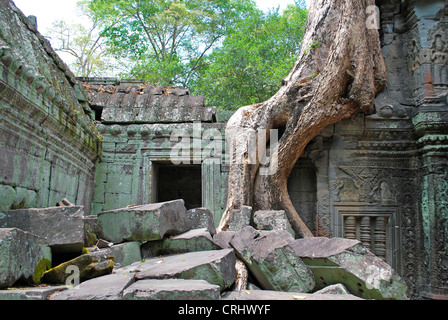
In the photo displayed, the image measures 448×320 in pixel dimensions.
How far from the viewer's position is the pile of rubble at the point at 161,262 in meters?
2.10

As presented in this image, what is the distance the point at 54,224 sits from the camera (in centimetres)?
270

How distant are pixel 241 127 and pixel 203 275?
10.9 ft

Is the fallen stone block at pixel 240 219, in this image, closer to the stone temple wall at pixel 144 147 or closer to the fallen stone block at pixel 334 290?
the stone temple wall at pixel 144 147

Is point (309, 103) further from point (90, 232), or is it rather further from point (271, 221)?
point (90, 232)

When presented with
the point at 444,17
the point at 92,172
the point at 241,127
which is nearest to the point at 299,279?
the point at 241,127

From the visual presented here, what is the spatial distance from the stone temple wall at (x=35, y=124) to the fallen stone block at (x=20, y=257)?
1049 millimetres

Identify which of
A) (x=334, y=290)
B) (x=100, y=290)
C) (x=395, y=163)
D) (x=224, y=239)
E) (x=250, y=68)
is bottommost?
(x=334, y=290)

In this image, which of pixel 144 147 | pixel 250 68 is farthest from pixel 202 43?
pixel 144 147

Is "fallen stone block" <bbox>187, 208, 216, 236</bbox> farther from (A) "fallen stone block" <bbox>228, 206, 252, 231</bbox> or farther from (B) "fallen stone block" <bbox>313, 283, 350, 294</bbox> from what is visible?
(B) "fallen stone block" <bbox>313, 283, 350, 294</bbox>

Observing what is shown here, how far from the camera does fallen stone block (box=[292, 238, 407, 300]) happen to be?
2.71 metres

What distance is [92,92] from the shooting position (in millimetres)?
6410

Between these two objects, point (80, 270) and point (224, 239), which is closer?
point (80, 270)

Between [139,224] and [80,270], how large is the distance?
2.87 ft

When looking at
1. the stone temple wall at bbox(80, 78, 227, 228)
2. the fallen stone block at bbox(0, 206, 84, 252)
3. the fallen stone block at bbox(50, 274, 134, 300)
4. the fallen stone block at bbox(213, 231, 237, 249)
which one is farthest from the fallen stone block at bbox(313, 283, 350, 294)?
the stone temple wall at bbox(80, 78, 227, 228)
